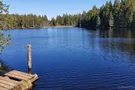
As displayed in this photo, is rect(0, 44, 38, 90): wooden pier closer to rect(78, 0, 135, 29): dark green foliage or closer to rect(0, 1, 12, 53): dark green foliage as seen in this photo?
rect(0, 1, 12, 53): dark green foliage

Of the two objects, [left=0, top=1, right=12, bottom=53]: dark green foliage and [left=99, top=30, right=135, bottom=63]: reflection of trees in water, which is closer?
[left=0, top=1, right=12, bottom=53]: dark green foliage

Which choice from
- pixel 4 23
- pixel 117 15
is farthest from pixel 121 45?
pixel 117 15

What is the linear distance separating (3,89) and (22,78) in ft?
12.9

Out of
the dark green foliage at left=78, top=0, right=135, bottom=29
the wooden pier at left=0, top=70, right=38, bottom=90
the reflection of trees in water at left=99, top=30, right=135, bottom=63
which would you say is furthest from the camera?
the dark green foliage at left=78, top=0, right=135, bottom=29

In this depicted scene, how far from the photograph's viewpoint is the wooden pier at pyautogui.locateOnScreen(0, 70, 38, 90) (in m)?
Answer: 21.0

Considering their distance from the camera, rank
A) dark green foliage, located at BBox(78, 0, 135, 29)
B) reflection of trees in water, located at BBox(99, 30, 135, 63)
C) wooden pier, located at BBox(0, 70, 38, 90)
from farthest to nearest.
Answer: dark green foliage, located at BBox(78, 0, 135, 29) < reflection of trees in water, located at BBox(99, 30, 135, 63) < wooden pier, located at BBox(0, 70, 38, 90)

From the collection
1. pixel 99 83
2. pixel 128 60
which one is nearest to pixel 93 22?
pixel 128 60

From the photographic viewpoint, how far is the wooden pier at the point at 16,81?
21.0 meters

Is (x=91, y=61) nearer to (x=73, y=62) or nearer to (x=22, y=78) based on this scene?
(x=73, y=62)

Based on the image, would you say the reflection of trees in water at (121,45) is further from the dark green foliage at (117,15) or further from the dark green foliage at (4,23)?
the dark green foliage at (117,15)

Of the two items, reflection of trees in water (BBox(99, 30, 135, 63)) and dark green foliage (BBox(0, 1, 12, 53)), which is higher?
dark green foliage (BBox(0, 1, 12, 53))

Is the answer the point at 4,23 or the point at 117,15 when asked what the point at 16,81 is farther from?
the point at 117,15

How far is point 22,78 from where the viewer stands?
23812mm

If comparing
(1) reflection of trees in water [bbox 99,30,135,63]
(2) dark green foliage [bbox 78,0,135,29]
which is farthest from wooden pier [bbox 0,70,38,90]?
(2) dark green foliage [bbox 78,0,135,29]
